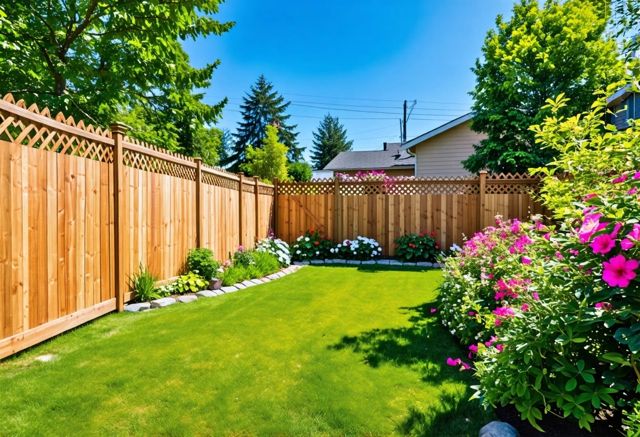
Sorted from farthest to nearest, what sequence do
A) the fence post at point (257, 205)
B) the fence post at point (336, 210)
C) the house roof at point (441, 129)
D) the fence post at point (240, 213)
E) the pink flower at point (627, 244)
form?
the house roof at point (441, 129), the fence post at point (336, 210), the fence post at point (257, 205), the fence post at point (240, 213), the pink flower at point (627, 244)

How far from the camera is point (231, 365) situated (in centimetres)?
271

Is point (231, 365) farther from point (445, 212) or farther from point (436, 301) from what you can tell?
point (445, 212)

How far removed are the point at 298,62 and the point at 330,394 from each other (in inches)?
684

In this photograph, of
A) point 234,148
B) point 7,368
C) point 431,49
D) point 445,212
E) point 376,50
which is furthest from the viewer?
point 234,148

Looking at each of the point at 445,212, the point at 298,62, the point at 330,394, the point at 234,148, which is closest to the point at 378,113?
the point at 234,148

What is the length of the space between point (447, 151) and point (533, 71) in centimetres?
425

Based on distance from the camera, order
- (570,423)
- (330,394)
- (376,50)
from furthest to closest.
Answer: (376,50)
(330,394)
(570,423)

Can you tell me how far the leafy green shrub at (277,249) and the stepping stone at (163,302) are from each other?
Result: 2.71m

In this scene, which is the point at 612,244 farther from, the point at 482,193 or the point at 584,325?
the point at 482,193

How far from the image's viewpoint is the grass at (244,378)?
196cm

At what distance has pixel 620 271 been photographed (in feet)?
4.29

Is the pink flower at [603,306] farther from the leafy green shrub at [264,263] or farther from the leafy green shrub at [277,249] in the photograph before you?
the leafy green shrub at [277,249]

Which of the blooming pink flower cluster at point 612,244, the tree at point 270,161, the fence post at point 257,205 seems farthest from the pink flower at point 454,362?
the tree at point 270,161

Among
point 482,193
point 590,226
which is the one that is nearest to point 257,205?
point 482,193
